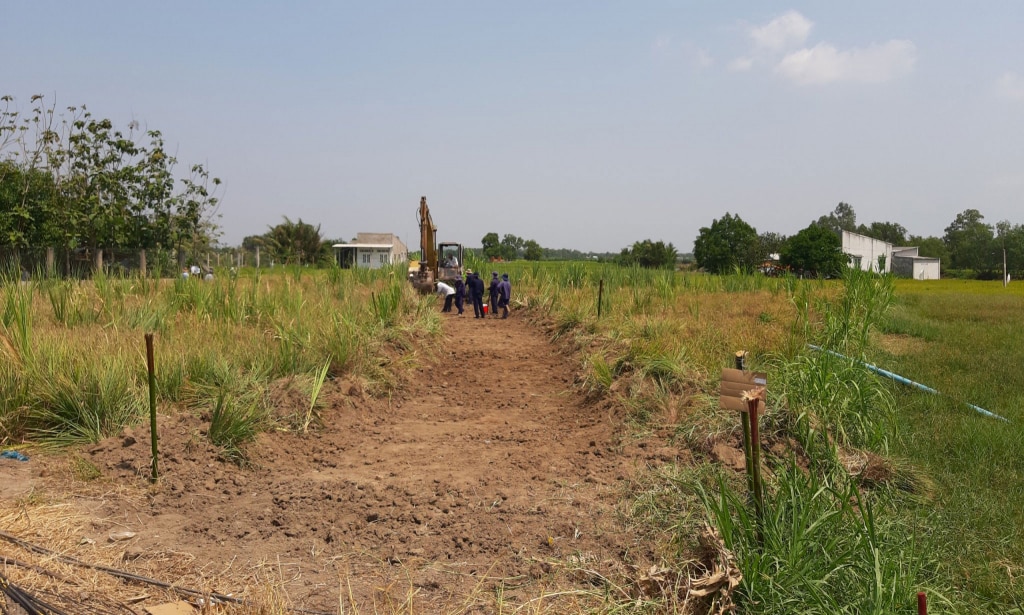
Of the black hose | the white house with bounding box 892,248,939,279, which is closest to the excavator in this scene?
the black hose

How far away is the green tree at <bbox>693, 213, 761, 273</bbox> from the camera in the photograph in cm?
5641

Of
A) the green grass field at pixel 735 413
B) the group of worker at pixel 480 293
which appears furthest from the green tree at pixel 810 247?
the green grass field at pixel 735 413

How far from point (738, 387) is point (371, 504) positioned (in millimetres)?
2572

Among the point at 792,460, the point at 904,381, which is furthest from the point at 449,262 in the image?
the point at 792,460

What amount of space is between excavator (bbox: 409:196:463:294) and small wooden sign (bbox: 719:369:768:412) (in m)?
14.9

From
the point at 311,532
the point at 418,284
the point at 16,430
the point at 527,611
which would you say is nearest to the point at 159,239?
the point at 418,284

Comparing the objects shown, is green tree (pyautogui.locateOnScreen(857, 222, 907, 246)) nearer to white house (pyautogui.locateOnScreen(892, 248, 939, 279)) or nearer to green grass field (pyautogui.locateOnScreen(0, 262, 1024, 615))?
white house (pyautogui.locateOnScreen(892, 248, 939, 279))

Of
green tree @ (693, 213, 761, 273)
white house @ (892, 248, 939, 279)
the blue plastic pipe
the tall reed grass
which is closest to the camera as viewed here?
the tall reed grass

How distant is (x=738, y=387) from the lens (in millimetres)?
3432

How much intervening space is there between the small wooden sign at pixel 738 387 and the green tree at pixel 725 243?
53.1 metres

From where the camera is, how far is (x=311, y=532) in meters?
4.25

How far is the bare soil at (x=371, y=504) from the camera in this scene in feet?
11.9

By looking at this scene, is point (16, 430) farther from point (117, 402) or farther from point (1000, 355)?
point (1000, 355)

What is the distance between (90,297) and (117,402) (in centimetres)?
387
